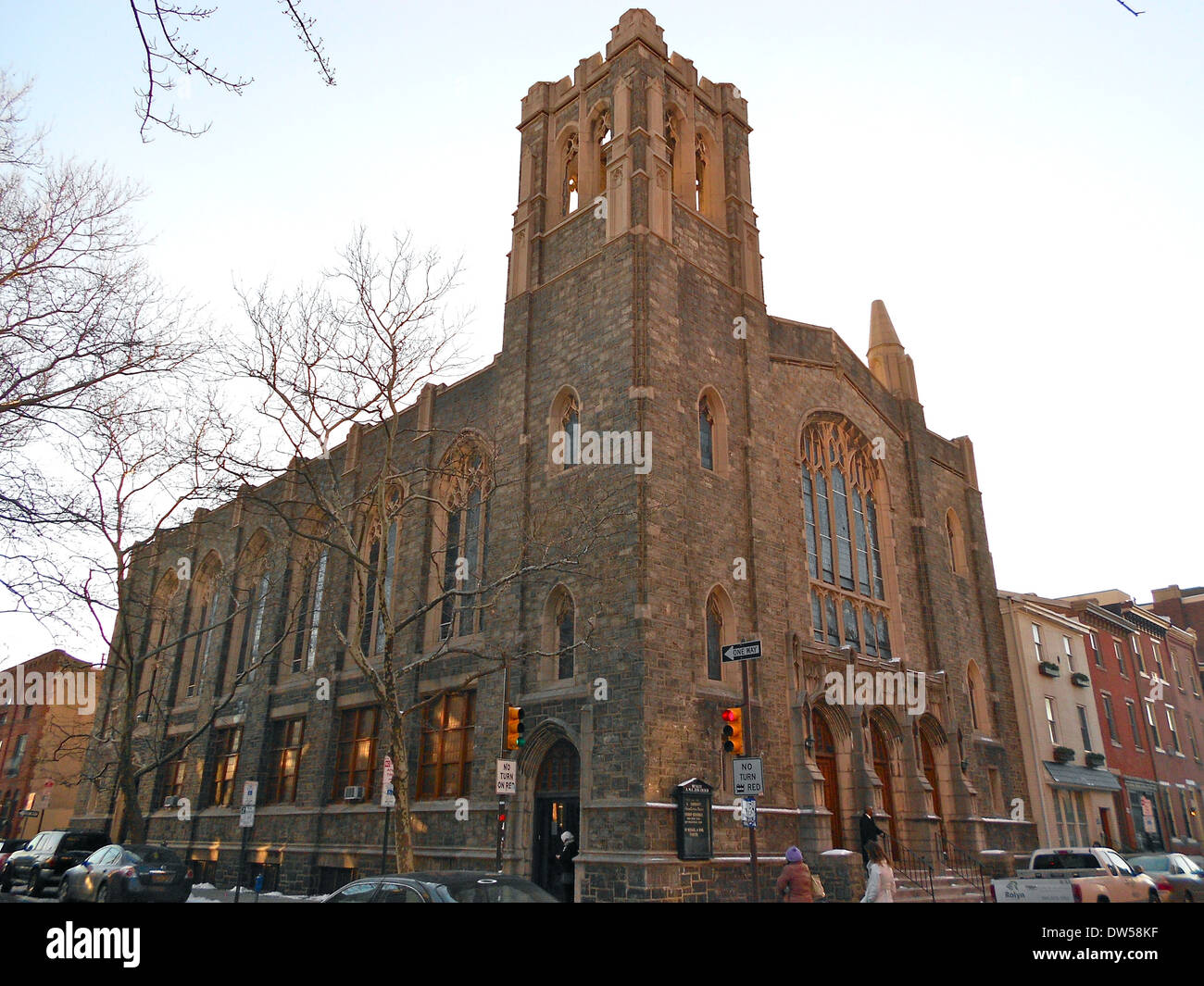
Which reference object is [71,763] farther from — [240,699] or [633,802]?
[633,802]

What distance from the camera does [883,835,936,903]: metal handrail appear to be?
1947 centimetres

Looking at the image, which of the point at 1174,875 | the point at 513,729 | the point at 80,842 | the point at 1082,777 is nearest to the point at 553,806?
the point at 513,729

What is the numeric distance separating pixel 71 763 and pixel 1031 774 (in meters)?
64.7

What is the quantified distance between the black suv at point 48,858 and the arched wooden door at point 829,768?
695 inches

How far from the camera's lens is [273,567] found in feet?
98.6

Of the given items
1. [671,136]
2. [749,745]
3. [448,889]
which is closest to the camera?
[448,889]

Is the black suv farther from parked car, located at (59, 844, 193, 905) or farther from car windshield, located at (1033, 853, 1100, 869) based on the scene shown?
car windshield, located at (1033, 853, 1100, 869)

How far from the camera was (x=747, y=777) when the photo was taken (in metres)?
14.1

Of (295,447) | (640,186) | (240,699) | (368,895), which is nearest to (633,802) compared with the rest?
(368,895)

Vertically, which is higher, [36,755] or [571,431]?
[571,431]

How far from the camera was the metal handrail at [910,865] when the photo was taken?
19.5m

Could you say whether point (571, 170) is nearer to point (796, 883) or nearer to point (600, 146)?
point (600, 146)

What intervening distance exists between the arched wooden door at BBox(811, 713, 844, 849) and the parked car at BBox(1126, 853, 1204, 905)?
6814 millimetres

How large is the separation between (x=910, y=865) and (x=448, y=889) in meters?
15.8
